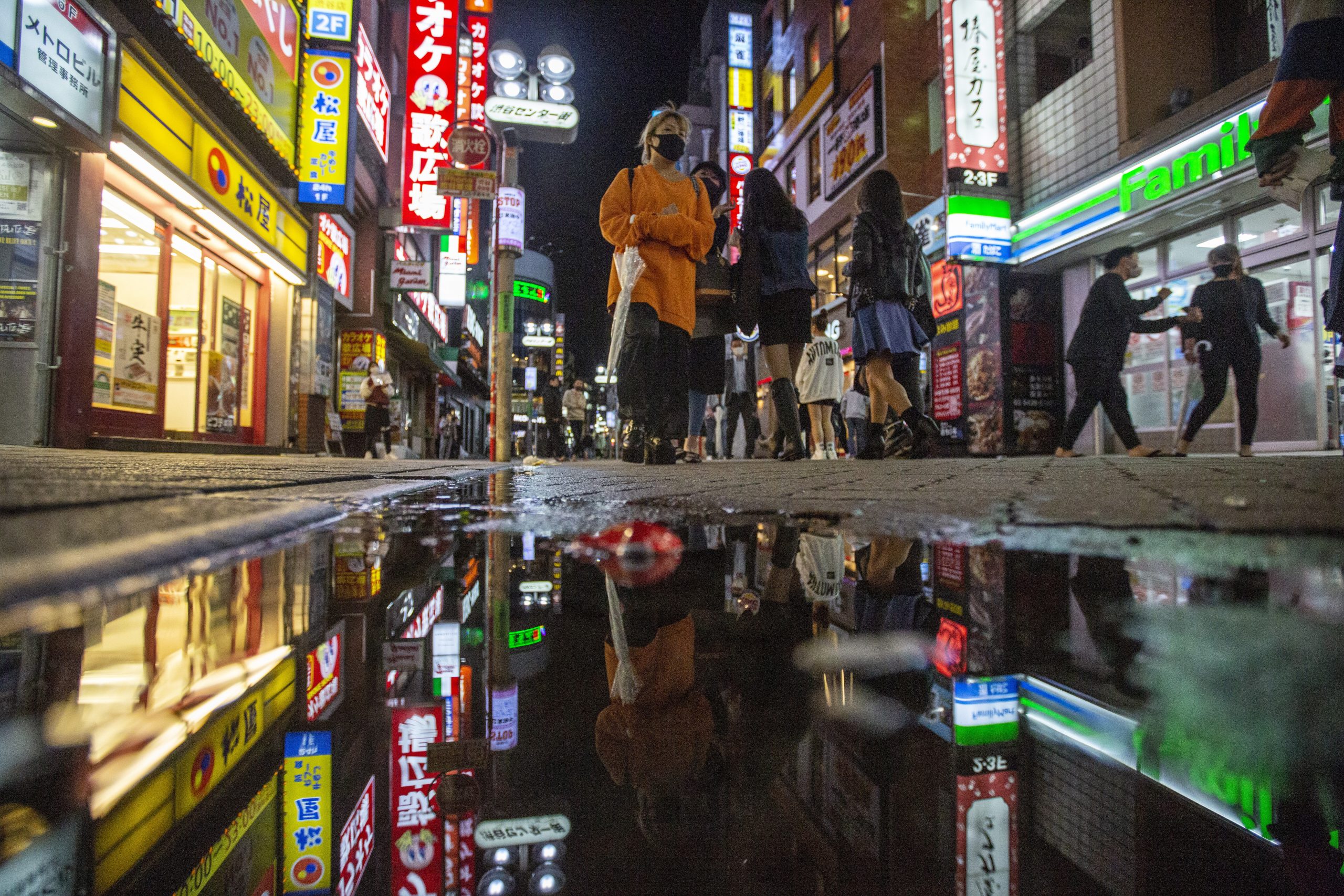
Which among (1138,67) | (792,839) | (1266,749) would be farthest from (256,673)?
(1138,67)

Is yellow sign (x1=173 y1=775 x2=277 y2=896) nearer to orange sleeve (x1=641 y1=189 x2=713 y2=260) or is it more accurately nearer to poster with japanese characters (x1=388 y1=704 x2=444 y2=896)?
poster with japanese characters (x1=388 y1=704 x2=444 y2=896)

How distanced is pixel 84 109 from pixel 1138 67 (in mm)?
10785

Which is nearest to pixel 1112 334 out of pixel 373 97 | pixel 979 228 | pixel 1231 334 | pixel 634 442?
pixel 1231 334

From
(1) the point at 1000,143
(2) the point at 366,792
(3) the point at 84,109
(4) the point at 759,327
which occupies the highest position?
(1) the point at 1000,143

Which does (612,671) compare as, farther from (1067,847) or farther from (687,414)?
(687,414)

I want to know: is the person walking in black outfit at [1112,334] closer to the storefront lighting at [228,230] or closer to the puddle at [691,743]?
the puddle at [691,743]

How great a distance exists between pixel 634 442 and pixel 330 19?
883 cm

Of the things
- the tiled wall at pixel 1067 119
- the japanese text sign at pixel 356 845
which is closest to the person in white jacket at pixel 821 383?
the tiled wall at pixel 1067 119

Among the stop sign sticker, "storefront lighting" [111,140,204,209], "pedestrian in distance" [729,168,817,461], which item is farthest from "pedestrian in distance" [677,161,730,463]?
"storefront lighting" [111,140,204,209]

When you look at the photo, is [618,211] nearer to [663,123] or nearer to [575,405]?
[663,123]

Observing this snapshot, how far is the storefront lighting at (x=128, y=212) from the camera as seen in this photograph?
6.19m

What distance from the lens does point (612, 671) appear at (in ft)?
1.83

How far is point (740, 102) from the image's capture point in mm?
20375

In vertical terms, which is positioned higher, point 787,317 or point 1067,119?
point 1067,119
